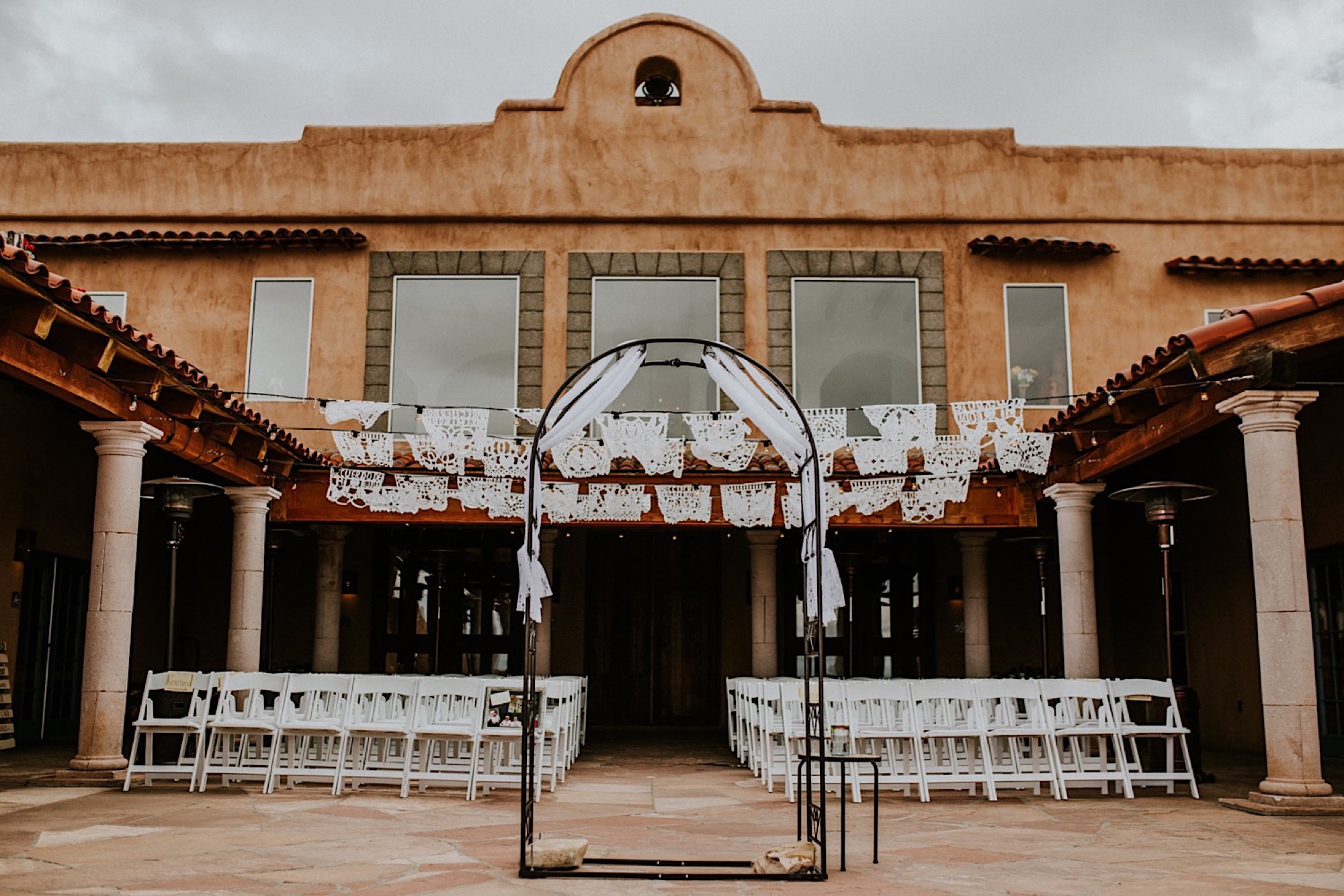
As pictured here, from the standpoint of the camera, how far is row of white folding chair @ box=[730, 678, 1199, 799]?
8.77m

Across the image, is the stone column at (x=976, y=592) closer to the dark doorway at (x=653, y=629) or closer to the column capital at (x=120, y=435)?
the dark doorway at (x=653, y=629)

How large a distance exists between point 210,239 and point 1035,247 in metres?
9.50

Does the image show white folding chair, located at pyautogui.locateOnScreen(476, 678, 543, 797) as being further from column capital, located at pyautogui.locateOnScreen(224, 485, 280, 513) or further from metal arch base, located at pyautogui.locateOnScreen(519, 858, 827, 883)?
column capital, located at pyautogui.locateOnScreen(224, 485, 280, 513)

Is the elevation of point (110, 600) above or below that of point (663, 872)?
above

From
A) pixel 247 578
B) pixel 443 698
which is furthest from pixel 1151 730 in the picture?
pixel 247 578

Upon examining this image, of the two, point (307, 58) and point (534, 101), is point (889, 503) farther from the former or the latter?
point (307, 58)

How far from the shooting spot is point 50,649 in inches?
534

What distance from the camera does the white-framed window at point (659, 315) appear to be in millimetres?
14031

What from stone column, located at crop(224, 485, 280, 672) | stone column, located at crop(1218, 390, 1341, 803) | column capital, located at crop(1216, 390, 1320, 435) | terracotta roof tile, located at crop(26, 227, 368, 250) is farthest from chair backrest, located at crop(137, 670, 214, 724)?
column capital, located at crop(1216, 390, 1320, 435)

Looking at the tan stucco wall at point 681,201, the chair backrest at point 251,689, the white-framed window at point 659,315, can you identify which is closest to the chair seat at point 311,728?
the chair backrest at point 251,689

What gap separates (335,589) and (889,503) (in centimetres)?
640

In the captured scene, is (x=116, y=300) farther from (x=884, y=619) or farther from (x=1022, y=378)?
(x=1022, y=378)

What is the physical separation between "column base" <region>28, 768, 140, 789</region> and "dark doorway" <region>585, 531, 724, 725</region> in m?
7.72

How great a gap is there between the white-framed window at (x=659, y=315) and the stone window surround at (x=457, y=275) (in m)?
0.69
